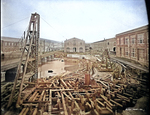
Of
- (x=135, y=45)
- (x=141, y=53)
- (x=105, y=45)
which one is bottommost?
(x=141, y=53)

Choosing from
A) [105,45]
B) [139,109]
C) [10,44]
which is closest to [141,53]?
[105,45]

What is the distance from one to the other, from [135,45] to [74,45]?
6.32ft

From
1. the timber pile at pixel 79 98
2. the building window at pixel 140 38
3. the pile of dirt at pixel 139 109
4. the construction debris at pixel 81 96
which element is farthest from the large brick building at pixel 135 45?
the pile of dirt at pixel 139 109

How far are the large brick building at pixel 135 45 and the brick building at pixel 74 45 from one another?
1.26m

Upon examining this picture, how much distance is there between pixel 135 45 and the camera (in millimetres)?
2180

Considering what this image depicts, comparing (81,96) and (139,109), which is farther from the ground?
(81,96)

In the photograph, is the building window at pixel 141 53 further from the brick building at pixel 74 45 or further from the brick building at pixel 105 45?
the brick building at pixel 74 45

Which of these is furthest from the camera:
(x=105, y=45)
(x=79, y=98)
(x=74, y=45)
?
(x=74, y=45)

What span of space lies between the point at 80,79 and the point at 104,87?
816 millimetres

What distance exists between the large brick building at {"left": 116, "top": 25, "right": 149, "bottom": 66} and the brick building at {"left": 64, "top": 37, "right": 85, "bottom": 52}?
49.6 inches

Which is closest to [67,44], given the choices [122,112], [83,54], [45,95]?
[83,54]

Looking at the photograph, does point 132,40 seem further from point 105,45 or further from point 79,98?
point 79,98

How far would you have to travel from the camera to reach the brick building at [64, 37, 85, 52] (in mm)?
3002

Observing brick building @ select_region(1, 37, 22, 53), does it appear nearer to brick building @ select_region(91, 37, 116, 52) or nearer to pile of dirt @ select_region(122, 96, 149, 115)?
brick building @ select_region(91, 37, 116, 52)
